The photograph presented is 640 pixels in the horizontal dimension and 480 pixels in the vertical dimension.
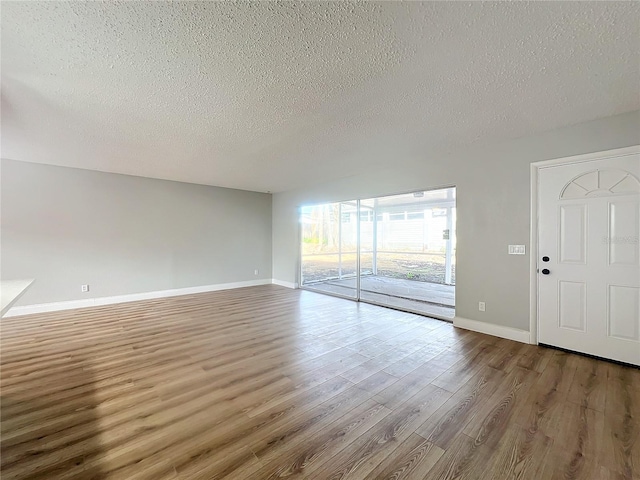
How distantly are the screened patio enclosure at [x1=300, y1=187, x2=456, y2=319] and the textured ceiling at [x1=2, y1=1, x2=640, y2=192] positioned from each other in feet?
11.3

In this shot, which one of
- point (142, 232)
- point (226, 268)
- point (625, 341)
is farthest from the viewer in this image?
point (226, 268)

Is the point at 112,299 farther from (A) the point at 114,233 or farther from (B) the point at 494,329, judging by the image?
(B) the point at 494,329

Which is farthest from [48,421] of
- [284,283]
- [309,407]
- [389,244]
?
[389,244]

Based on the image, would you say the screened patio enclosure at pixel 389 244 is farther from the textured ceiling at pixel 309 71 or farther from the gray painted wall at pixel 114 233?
the textured ceiling at pixel 309 71

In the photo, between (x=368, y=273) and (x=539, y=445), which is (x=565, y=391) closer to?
(x=539, y=445)

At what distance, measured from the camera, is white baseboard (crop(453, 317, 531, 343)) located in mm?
3221

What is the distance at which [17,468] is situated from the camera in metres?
1.44

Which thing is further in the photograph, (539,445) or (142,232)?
(142,232)

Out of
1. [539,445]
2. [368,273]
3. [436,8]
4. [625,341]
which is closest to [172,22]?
[436,8]

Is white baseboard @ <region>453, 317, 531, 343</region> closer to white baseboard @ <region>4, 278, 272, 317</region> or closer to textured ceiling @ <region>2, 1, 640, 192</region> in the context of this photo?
textured ceiling @ <region>2, 1, 640, 192</region>

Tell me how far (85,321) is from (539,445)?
5432 millimetres

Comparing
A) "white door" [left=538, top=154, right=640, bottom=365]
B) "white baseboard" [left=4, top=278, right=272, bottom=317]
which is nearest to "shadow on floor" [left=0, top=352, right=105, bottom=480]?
"white baseboard" [left=4, top=278, right=272, bottom=317]

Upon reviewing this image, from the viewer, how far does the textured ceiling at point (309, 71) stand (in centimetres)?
149

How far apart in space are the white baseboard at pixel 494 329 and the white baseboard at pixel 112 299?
5.00 m
